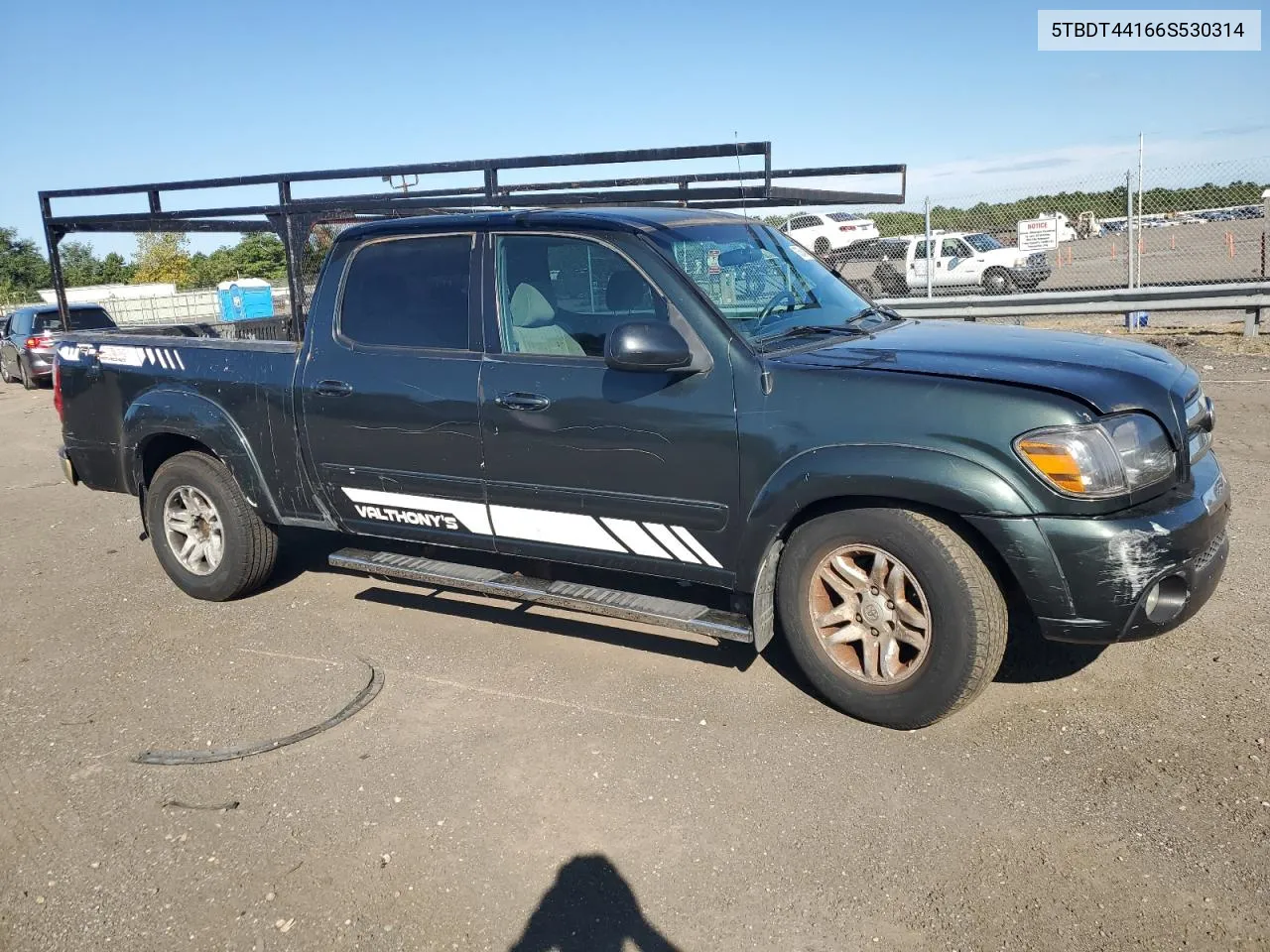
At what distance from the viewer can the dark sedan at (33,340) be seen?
17484 millimetres

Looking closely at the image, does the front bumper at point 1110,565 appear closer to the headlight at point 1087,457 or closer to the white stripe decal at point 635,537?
the headlight at point 1087,457

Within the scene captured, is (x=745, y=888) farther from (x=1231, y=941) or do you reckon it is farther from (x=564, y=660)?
(x=564, y=660)

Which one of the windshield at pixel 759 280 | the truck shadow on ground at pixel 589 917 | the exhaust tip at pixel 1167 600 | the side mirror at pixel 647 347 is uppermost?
the windshield at pixel 759 280

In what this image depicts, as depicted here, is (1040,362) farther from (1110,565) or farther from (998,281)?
(998,281)

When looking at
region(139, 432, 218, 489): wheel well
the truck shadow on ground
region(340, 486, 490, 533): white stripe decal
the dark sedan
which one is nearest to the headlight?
the truck shadow on ground

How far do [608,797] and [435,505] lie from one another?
5.75ft

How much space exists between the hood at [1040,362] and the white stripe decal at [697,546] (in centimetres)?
77

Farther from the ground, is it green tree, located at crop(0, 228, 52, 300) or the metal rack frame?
green tree, located at crop(0, 228, 52, 300)

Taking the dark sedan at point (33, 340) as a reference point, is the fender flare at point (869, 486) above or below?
below

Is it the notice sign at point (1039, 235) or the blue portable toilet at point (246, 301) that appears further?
the notice sign at point (1039, 235)

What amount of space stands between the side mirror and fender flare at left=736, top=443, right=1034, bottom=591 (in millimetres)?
579

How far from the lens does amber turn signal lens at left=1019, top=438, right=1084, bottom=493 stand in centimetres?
335

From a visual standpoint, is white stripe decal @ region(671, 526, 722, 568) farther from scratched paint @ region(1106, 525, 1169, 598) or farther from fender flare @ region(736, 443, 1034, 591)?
scratched paint @ region(1106, 525, 1169, 598)

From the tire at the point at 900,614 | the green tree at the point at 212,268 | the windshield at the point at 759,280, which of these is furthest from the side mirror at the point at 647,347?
the green tree at the point at 212,268
